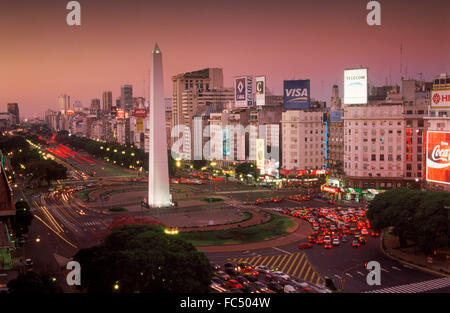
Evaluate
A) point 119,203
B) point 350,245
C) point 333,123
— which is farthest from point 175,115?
point 350,245

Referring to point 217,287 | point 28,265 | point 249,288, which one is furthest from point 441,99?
point 28,265

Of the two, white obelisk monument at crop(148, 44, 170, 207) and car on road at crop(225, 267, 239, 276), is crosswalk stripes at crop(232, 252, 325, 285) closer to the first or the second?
car on road at crop(225, 267, 239, 276)

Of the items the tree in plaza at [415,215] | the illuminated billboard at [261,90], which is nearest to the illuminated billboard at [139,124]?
the illuminated billboard at [261,90]

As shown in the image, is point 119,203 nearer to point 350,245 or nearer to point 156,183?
point 156,183

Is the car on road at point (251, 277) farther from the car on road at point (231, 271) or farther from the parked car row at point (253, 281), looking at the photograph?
the car on road at point (231, 271)

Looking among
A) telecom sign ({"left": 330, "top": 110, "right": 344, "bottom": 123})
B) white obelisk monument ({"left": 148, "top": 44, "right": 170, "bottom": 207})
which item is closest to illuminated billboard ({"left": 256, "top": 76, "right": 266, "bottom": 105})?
telecom sign ({"left": 330, "top": 110, "right": 344, "bottom": 123})

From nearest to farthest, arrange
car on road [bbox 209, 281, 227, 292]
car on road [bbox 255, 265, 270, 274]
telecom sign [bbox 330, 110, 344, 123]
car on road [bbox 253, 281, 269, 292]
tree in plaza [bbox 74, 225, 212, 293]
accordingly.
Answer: tree in plaza [bbox 74, 225, 212, 293]
car on road [bbox 209, 281, 227, 292]
car on road [bbox 253, 281, 269, 292]
car on road [bbox 255, 265, 270, 274]
telecom sign [bbox 330, 110, 344, 123]
